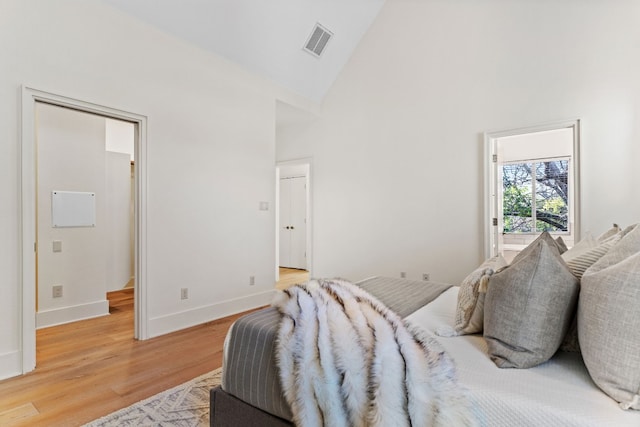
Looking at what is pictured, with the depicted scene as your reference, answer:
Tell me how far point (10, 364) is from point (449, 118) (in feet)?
14.9

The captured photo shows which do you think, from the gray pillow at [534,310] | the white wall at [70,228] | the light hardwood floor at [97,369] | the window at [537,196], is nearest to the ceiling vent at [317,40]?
the white wall at [70,228]

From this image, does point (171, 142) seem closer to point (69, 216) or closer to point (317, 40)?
point (69, 216)

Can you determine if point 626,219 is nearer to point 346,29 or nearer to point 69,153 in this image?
point 346,29

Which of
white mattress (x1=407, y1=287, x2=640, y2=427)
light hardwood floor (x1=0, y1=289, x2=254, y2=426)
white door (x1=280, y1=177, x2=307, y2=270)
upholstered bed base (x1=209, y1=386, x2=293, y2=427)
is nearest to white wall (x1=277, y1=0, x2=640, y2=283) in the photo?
white door (x1=280, y1=177, x2=307, y2=270)

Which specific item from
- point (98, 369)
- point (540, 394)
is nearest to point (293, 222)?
point (98, 369)

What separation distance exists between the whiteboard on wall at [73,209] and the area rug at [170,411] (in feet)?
8.29

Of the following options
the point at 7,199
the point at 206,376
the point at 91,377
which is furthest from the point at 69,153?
the point at 206,376

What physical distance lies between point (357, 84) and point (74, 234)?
3.94 m

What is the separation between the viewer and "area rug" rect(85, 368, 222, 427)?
1776mm

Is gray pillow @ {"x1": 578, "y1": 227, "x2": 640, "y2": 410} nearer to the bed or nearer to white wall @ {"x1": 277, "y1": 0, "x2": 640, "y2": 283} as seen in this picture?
the bed

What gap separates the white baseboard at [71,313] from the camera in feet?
11.1

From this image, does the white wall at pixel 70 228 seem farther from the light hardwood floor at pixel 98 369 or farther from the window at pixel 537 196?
the window at pixel 537 196

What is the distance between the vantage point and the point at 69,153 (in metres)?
3.59

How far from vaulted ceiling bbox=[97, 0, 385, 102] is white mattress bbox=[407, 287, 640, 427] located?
3.50 meters
